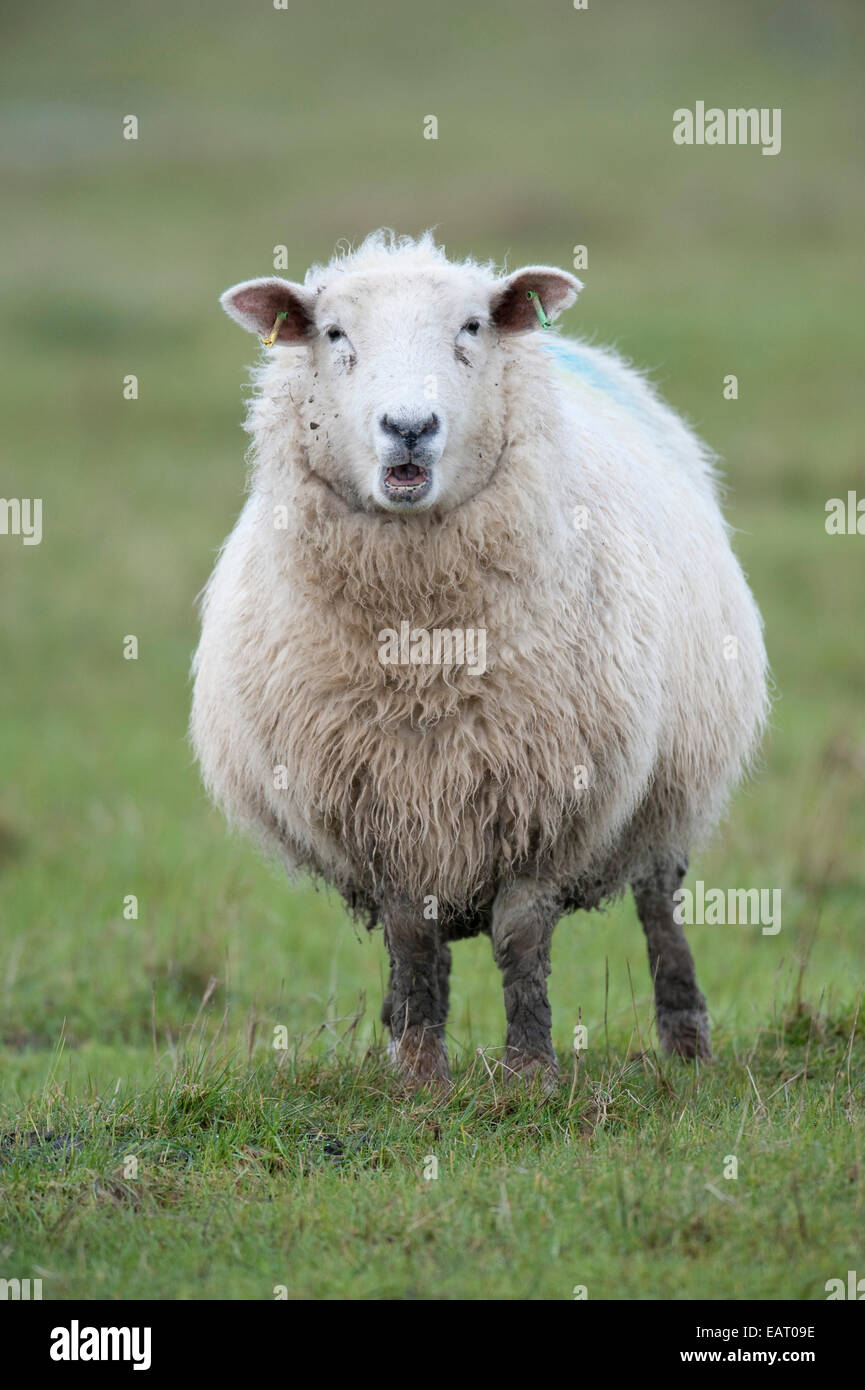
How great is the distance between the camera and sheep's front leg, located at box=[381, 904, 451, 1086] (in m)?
5.27

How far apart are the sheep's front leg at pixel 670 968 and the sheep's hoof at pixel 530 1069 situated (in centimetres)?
138

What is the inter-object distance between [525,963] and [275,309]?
2248mm

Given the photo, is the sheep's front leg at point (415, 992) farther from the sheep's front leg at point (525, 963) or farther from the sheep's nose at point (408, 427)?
the sheep's nose at point (408, 427)

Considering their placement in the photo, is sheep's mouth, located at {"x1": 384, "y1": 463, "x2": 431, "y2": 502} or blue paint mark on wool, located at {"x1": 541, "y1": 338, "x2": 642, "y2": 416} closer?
sheep's mouth, located at {"x1": 384, "y1": 463, "x2": 431, "y2": 502}

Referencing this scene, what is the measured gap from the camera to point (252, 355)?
2544cm

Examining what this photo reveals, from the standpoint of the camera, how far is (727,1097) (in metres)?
5.09

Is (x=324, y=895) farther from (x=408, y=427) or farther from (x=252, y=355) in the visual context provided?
(x=252, y=355)

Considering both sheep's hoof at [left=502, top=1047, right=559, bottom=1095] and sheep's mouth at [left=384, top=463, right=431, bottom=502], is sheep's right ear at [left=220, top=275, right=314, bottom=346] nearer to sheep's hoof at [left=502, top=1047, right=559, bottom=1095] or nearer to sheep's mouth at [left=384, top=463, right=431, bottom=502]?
sheep's mouth at [left=384, top=463, right=431, bottom=502]

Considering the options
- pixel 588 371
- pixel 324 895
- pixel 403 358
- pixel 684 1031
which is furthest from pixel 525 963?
pixel 324 895

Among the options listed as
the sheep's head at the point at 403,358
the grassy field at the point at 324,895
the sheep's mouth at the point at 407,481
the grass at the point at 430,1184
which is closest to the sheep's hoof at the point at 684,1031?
the grassy field at the point at 324,895

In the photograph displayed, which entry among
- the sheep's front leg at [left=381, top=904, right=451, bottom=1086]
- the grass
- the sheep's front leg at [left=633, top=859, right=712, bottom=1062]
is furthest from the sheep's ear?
the grass

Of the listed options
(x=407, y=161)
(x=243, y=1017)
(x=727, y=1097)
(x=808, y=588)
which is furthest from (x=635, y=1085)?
(x=407, y=161)

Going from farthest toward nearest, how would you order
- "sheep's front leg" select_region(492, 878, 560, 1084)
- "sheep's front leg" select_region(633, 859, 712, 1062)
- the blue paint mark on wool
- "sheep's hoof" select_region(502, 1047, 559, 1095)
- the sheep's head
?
1. "sheep's front leg" select_region(633, 859, 712, 1062)
2. the blue paint mark on wool
3. "sheep's front leg" select_region(492, 878, 560, 1084)
4. "sheep's hoof" select_region(502, 1047, 559, 1095)
5. the sheep's head

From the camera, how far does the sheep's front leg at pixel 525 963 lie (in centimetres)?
524
